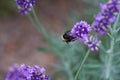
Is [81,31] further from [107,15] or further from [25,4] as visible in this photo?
[25,4]

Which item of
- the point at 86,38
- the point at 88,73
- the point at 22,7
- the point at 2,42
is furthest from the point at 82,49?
the point at 2,42

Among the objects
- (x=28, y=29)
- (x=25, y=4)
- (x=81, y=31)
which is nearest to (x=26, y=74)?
(x=81, y=31)

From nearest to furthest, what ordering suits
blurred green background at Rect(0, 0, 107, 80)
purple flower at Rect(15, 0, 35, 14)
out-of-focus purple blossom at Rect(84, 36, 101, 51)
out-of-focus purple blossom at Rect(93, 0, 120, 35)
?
out-of-focus purple blossom at Rect(93, 0, 120, 35), out-of-focus purple blossom at Rect(84, 36, 101, 51), purple flower at Rect(15, 0, 35, 14), blurred green background at Rect(0, 0, 107, 80)

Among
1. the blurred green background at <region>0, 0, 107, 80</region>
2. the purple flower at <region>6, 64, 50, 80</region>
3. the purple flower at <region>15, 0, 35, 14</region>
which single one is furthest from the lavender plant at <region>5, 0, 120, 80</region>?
the blurred green background at <region>0, 0, 107, 80</region>

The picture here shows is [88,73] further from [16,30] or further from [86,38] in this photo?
[16,30]

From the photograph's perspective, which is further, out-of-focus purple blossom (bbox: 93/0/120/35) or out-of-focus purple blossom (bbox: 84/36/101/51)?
out-of-focus purple blossom (bbox: 84/36/101/51)

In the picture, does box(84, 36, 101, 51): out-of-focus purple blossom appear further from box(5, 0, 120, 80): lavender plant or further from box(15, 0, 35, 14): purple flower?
box(15, 0, 35, 14): purple flower

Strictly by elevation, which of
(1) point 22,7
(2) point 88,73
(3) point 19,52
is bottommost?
(1) point 22,7
